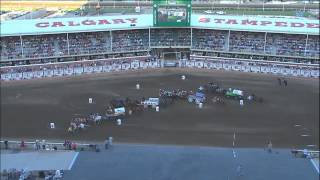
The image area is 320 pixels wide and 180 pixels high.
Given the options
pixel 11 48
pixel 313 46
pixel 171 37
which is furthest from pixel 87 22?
pixel 313 46

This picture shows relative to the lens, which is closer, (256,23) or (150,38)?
(256,23)

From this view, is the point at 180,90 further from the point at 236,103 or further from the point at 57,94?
the point at 57,94

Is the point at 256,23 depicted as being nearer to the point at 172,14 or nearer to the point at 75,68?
the point at 172,14

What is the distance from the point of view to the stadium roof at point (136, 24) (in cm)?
4688

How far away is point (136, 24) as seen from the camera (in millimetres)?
48344

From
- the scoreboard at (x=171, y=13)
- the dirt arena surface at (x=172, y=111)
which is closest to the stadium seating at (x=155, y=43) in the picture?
the scoreboard at (x=171, y=13)

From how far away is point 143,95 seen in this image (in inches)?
1567

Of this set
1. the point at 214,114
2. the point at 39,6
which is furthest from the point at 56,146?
the point at 39,6

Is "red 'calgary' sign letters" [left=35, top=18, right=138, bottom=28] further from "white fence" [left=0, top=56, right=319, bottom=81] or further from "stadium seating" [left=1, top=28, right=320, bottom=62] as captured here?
"white fence" [left=0, top=56, right=319, bottom=81]

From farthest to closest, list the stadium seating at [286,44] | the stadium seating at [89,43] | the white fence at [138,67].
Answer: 1. the stadium seating at [89,43]
2. the stadium seating at [286,44]
3. the white fence at [138,67]

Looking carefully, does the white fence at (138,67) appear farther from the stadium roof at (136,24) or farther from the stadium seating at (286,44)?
the stadium roof at (136,24)

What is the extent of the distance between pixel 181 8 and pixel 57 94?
605 inches

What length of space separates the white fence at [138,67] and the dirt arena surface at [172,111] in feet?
3.66

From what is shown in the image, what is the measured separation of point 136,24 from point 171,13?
3867mm
